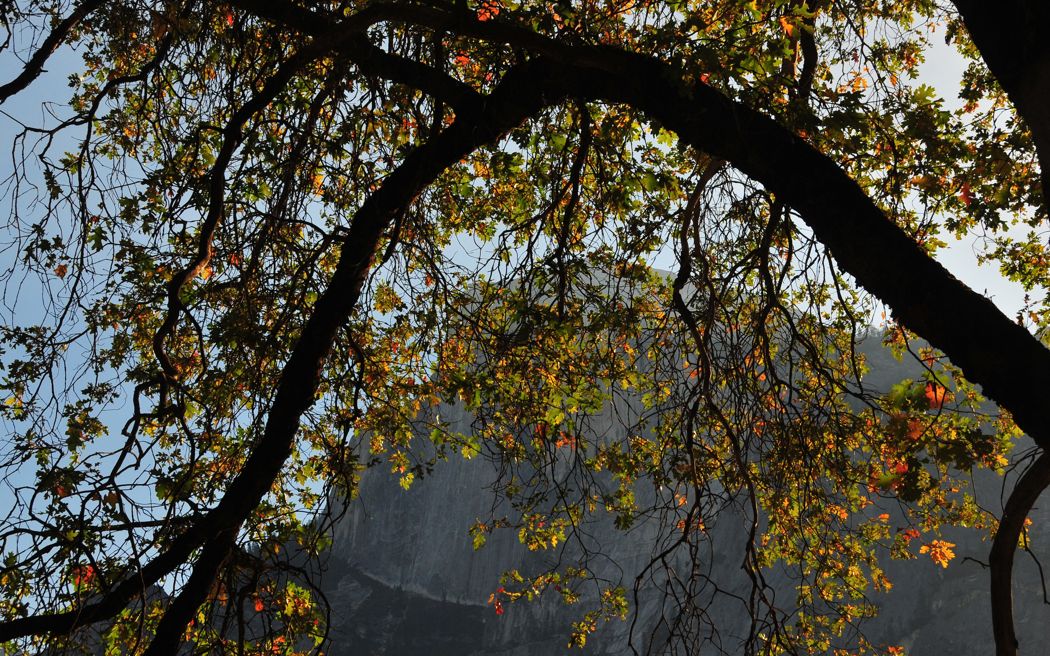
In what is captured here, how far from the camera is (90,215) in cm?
446

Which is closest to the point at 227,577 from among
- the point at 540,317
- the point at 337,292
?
the point at 337,292

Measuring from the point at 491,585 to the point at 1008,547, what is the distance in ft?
192

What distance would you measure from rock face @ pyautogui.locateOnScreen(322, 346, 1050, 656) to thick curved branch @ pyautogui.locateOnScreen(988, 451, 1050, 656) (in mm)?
41060

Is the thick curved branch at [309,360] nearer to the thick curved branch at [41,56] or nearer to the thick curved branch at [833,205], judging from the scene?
the thick curved branch at [833,205]

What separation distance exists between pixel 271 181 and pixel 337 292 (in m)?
1.29

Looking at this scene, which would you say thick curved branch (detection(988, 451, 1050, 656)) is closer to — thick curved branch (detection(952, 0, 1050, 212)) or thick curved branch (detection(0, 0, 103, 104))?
thick curved branch (detection(952, 0, 1050, 212))

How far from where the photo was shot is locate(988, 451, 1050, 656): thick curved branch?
2.39 meters

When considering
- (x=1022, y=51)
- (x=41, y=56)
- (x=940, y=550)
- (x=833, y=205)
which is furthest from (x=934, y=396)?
(x=41, y=56)

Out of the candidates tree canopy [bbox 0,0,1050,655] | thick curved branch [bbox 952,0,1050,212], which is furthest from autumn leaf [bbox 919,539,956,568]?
thick curved branch [bbox 952,0,1050,212]

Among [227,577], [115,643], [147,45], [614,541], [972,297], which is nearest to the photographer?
[972,297]

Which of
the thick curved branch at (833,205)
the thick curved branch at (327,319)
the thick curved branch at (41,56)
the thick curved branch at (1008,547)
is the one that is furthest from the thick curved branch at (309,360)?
the thick curved branch at (1008,547)

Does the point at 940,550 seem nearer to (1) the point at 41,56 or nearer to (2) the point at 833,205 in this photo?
(2) the point at 833,205

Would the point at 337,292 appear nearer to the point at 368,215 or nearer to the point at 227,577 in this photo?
the point at 368,215

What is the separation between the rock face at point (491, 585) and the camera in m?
41.3
